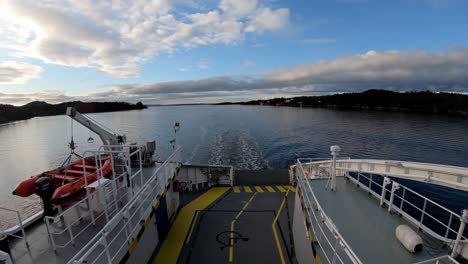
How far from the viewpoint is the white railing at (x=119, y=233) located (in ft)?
12.1

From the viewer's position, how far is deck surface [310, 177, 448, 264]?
4.02m

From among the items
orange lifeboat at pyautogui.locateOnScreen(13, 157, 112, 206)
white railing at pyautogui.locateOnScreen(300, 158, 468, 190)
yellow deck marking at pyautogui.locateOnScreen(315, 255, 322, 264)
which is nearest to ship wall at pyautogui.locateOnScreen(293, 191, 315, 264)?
yellow deck marking at pyautogui.locateOnScreen(315, 255, 322, 264)

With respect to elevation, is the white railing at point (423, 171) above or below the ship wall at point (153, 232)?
above

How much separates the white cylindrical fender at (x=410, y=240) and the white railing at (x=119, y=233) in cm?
516

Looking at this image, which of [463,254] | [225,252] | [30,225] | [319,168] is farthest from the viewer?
[319,168]

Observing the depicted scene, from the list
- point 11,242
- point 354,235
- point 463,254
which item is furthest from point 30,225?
point 463,254

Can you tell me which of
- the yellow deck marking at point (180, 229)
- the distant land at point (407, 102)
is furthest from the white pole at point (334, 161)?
the distant land at point (407, 102)

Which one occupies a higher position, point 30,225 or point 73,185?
point 73,185

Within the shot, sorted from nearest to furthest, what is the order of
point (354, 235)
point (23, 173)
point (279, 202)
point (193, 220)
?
point (354, 235) < point (193, 220) < point (279, 202) < point (23, 173)

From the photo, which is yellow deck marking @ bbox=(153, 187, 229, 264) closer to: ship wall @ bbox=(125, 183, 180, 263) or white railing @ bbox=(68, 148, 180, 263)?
ship wall @ bbox=(125, 183, 180, 263)

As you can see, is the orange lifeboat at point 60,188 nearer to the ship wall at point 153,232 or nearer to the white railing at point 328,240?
the ship wall at point 153,232

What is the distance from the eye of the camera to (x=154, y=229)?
6.65 meters

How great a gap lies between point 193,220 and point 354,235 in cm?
573

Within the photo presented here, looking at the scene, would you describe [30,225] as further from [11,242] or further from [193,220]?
[193,220]
